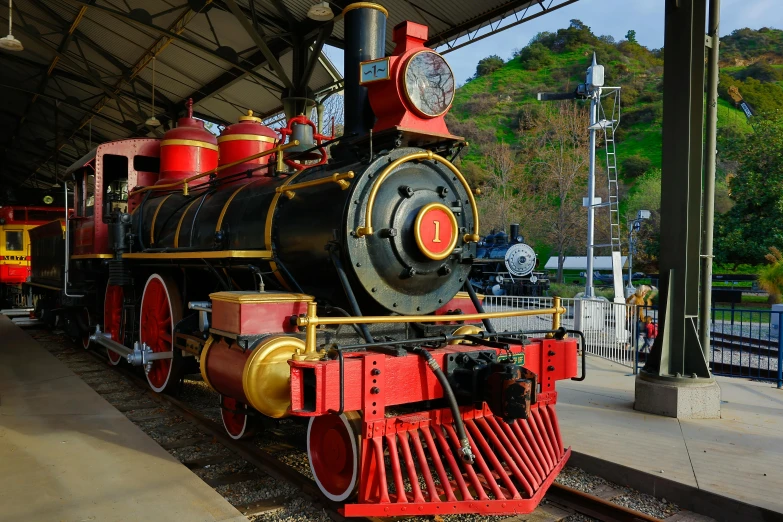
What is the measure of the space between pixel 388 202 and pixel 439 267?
0.64m

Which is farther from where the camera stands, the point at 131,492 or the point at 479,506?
the point at 131,492

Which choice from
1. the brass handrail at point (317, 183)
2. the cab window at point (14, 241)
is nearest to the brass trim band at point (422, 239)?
the brass handrail at point (317, 183)

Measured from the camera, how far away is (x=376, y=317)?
3377 mm

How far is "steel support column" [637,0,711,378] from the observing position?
553 cm

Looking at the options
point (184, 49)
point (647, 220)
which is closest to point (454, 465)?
point (184, 49)

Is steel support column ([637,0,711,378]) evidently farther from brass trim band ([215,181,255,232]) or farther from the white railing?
brass trim band ([215,181,255,232])

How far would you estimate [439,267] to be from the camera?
4.19m

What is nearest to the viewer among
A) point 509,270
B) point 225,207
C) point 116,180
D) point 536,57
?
point 225,207

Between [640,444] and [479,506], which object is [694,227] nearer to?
[640,444]

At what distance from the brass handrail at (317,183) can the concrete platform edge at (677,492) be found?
8.76ft

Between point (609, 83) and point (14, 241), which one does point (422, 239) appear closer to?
point (14, 241)

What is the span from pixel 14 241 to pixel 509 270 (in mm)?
15211

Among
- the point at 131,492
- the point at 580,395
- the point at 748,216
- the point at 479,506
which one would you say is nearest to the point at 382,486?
the point at 479,506

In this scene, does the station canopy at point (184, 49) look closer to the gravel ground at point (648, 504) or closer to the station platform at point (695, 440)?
the station platform at point (695, 440)
